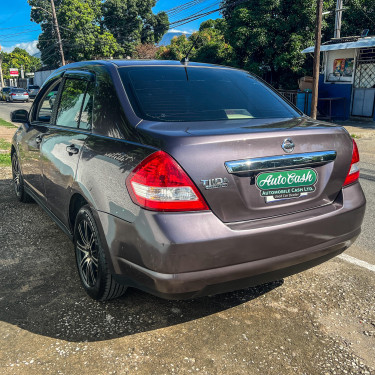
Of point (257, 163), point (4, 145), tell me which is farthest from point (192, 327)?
point (4, 145)

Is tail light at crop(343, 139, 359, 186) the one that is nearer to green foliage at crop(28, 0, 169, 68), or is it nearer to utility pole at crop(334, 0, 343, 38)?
utility pole at crop(334, 0, 343, 38)

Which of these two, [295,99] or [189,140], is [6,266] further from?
[295,99]

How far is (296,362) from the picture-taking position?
2.34 meters

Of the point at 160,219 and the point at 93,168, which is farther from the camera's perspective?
the point at 93,168

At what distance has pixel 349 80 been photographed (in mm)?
18031

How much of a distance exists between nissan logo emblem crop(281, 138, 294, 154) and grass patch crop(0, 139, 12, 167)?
7.00 metres

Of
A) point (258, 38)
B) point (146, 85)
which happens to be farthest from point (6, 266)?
point (258, 38)

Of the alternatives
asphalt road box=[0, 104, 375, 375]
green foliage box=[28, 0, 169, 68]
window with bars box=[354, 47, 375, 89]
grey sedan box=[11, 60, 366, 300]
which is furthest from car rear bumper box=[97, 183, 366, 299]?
green foliage box=[28, 0, 169, 68]

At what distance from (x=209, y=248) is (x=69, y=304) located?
1343 mm

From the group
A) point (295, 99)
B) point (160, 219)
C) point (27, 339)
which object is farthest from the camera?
point (295, 99)

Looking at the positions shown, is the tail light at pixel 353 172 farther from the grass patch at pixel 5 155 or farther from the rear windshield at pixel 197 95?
the grass patch at pixel 5 155

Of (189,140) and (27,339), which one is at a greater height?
(189,140)

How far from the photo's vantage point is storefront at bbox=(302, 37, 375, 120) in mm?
16609

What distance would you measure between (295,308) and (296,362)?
59 cm
